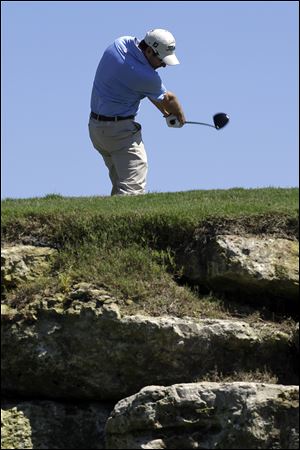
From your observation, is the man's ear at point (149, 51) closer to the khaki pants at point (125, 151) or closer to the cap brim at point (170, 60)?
the cap brim at point (170, 60)

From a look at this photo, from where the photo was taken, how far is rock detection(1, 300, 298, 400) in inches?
542

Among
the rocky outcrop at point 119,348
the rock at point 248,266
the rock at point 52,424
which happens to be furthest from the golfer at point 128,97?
the rock at point 52,424

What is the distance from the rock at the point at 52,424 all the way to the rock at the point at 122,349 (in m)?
0.20

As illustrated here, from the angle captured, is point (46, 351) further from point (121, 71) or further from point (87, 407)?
point (121, 71)

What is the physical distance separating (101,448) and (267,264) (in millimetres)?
2588

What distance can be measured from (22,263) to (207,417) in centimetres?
284

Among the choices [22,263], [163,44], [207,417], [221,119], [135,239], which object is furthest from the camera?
[221,119]

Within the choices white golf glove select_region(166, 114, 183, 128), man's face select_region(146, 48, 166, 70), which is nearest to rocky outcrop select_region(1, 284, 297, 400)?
white golf glove select_region(166, 114, 183, 128)

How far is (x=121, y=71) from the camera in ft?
56.5

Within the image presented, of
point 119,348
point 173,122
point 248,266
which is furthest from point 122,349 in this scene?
point 173,122

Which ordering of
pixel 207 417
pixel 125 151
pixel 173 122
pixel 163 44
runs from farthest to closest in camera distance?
pixel 173 122 → pixel 125 151 → pixel 163 44 → pixel 207 417

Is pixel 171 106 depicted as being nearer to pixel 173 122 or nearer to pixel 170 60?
pixel 173 122

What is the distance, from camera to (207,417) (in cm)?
1294

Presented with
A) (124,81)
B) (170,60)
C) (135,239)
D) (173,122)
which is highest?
(170,60)
